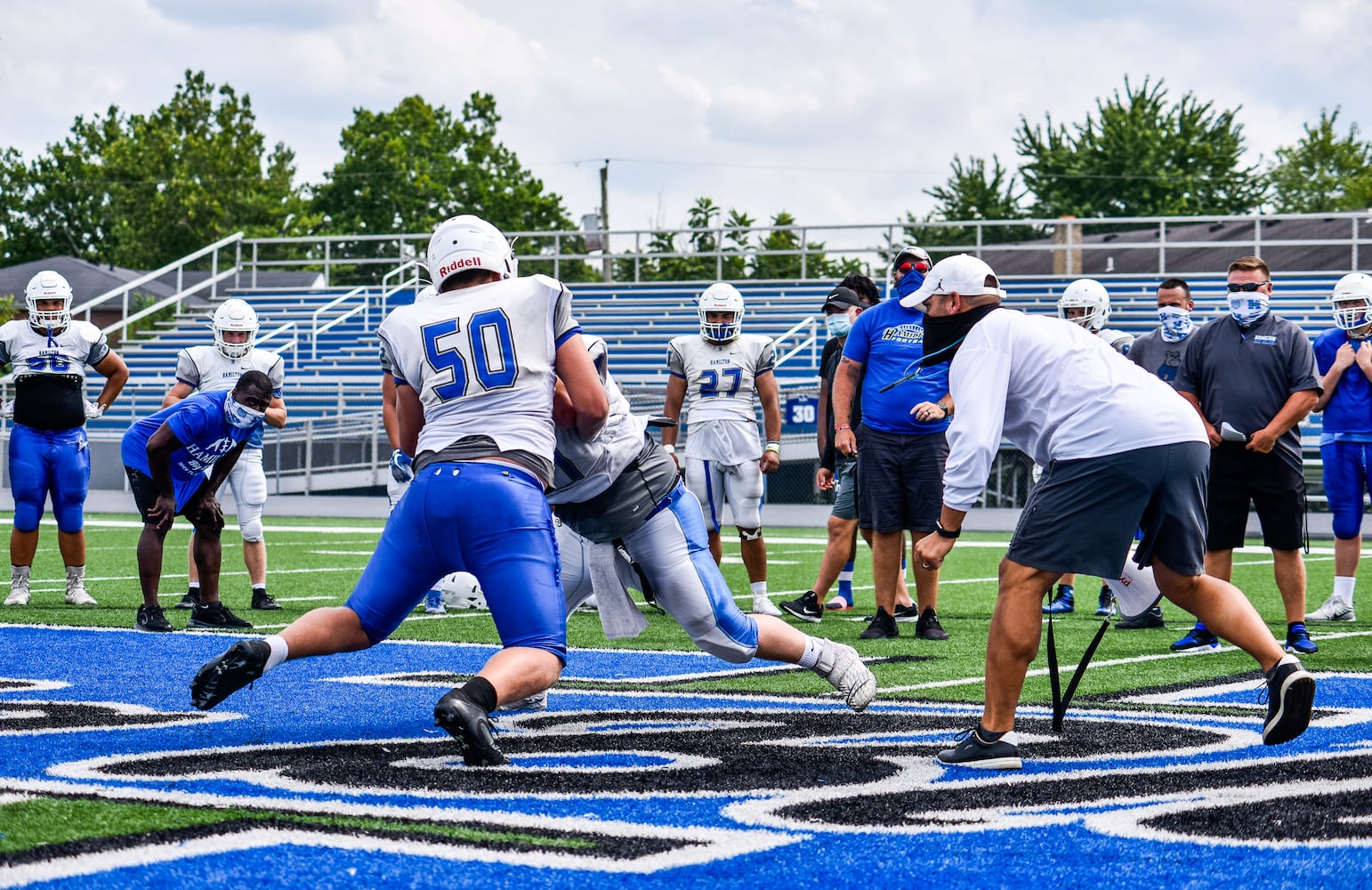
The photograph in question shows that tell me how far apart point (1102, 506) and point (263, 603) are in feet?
21.5

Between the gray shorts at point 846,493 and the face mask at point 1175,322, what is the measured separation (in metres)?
1.97

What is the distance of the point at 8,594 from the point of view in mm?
10383

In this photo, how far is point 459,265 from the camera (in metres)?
5.00

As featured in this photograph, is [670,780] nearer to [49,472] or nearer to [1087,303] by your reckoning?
[1087,303]

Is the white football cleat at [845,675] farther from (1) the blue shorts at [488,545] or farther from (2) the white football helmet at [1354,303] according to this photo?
(2) the white football helmet at [1354,303]

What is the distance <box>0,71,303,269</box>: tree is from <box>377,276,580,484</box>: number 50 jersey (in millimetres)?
60958

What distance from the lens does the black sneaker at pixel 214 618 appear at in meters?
8.88

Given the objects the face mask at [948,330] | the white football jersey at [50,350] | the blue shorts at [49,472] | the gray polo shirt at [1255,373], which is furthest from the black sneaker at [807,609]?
the face mask at [948,330]

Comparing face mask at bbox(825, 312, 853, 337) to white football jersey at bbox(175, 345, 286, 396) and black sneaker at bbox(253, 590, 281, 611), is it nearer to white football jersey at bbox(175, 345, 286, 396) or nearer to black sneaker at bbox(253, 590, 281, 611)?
white football jersey at bbox(175, 345, 286, 396)

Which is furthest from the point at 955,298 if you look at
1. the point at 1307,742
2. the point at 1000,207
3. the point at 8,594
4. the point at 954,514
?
the point at 1000,207

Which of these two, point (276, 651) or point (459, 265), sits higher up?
point (459, 265)

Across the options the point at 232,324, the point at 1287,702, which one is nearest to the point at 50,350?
the point at 232,324

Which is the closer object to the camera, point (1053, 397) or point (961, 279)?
point (1053, 397)

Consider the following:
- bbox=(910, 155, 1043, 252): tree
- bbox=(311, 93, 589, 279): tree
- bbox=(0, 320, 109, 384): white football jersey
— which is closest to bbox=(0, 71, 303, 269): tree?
bbox=(311, 93, 589, 279): tree
